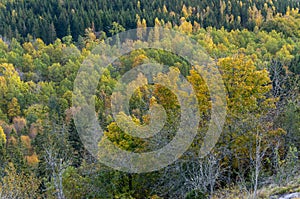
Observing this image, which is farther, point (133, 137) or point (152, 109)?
point (152, 109)

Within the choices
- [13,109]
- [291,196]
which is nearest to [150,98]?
[291,196]

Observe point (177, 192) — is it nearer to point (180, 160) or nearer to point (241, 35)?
point (180, 160)

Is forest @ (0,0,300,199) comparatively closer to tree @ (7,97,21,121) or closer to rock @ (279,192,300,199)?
tree @ (7,97,21,121)

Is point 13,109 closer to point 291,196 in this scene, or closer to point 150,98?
point 150,98

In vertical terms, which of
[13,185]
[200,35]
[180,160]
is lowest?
[200,35]

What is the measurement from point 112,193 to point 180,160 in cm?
436

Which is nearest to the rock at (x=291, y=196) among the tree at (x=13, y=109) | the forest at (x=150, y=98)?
the forest at (x=150, y=98)

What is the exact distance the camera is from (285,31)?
10175 cm

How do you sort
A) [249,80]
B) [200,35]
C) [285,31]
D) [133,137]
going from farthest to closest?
[285,31] < [200,35] < [249,80] < [133,137]

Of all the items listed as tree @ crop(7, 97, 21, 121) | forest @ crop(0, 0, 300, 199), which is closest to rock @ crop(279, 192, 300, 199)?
forest @ crop(0, 0, 300, 199)

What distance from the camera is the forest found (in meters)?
22.9

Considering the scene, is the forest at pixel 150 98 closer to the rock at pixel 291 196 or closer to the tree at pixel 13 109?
the tree at pixel 13 109

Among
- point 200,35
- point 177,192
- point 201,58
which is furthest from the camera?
point 200,35

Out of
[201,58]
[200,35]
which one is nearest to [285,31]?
[200,35]
